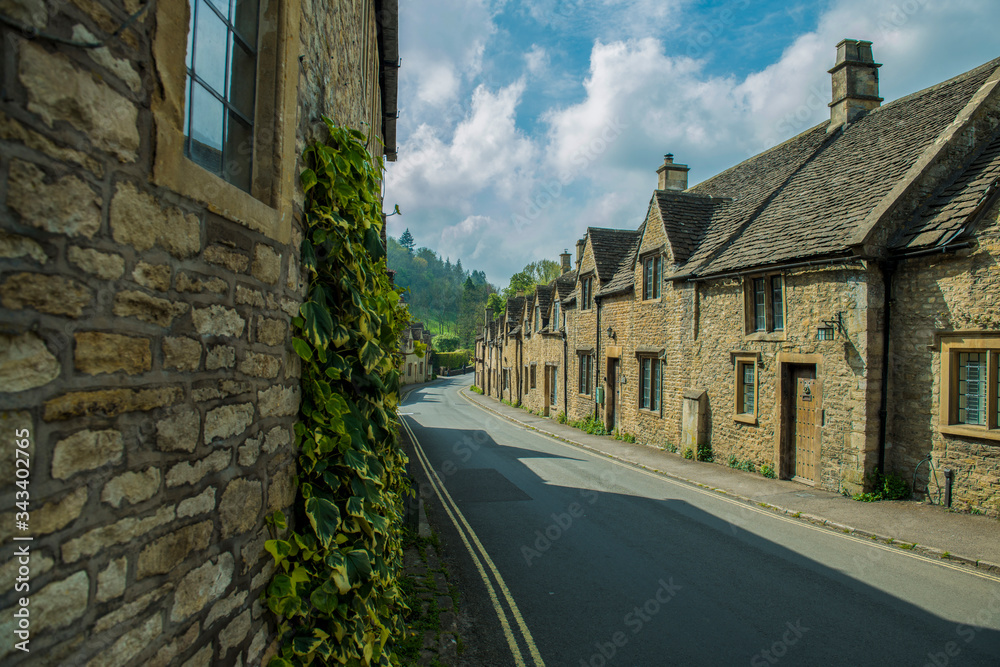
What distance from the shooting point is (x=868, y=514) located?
9711 mm

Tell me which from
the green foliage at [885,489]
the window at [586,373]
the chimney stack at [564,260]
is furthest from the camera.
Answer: the chimney stack at [564,260]

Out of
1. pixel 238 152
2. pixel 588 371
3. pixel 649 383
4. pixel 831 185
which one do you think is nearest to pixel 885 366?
pixel 831 185

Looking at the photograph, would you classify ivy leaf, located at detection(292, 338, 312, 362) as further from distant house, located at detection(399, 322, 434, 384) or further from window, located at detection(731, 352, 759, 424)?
distant house, located at detection(399, 322, 434, 384)

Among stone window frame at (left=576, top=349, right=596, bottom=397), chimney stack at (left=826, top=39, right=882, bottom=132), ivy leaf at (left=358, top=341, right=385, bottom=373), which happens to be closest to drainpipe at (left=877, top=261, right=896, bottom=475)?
chimney stack at (left=826, top=39, right=882, bottom=132)

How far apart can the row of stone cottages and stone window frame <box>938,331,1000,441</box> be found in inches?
1.0

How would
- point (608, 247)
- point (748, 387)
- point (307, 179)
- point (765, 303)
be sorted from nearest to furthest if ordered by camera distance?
point (307, 179), point (765, 303), point (748, 387), point (608, 247)

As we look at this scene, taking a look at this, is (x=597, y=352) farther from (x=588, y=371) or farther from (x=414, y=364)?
(x=414, y=364)

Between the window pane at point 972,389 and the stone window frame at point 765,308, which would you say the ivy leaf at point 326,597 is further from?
the stone window frame at point 765,308

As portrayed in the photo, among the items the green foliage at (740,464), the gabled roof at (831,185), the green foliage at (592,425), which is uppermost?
the gabled roof at (831,185)

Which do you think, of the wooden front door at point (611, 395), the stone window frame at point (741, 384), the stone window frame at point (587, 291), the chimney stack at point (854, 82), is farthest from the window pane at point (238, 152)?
the stone window frame at point (587, 291)

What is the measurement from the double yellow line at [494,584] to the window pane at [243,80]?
17.0ft

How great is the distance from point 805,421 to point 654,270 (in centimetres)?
770

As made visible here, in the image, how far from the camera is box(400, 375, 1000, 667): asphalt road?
210 inches

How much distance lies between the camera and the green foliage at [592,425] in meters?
22.2
